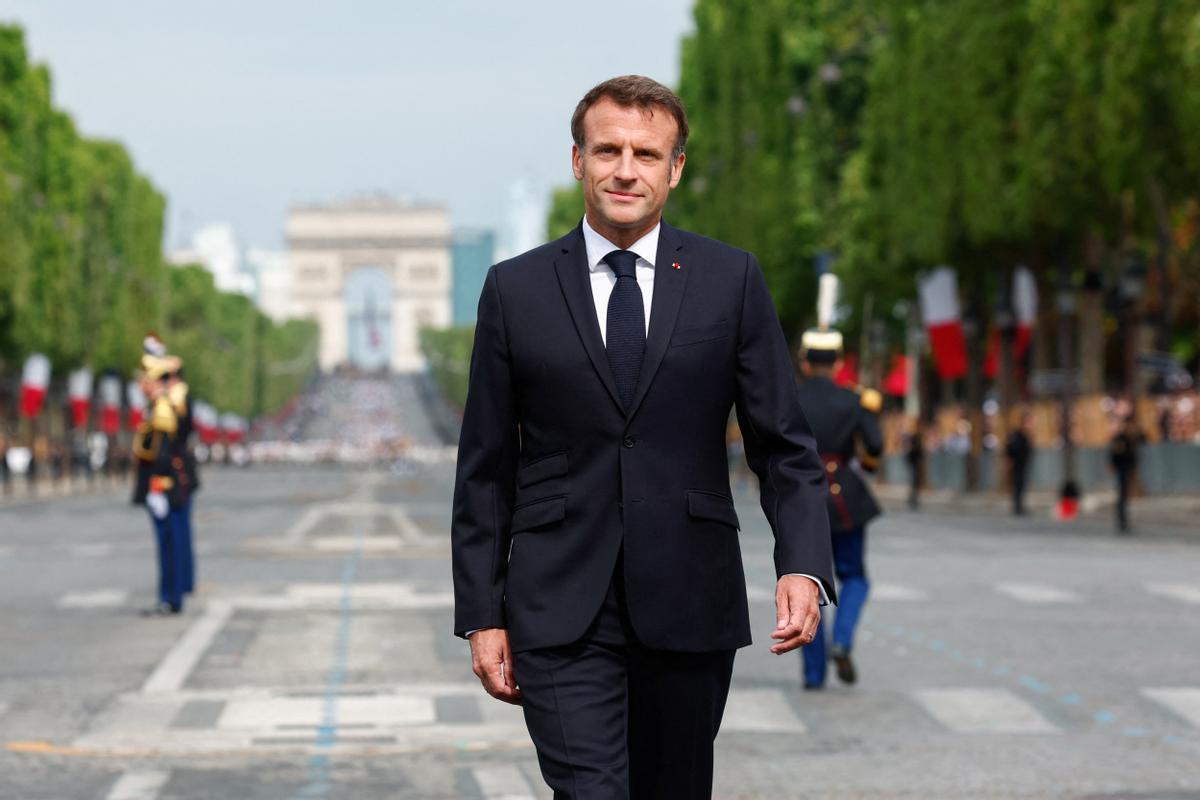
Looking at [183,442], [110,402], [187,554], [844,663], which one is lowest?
[844,663]

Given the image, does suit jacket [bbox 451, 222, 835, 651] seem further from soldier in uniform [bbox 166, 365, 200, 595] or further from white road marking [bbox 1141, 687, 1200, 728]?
soldier in uniform [bbox 166, 365, 200, 595]

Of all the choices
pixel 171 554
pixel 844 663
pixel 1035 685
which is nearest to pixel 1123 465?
pixel 171 554

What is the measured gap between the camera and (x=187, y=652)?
14.6 m

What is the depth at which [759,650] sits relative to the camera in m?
14.9

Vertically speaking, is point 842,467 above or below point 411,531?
above

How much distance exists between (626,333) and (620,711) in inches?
29.6

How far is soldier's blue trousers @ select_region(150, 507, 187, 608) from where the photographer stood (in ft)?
57.1

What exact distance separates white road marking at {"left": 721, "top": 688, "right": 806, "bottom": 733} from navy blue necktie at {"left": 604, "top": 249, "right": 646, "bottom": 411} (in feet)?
19.2

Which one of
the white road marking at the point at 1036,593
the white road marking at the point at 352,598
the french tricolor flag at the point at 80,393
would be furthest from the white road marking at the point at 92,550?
the french tricolor flag at the point at 80,393

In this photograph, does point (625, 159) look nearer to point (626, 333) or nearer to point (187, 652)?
point (626, 333)

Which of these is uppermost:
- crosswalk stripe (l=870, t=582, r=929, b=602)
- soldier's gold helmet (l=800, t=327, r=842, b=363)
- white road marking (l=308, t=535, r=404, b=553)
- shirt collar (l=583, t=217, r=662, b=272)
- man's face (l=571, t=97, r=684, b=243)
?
man's face (l=571, t=97, r=684, b=243)

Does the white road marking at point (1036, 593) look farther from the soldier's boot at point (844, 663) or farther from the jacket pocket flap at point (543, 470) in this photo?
the jacket pocket flap at point (543, 470)

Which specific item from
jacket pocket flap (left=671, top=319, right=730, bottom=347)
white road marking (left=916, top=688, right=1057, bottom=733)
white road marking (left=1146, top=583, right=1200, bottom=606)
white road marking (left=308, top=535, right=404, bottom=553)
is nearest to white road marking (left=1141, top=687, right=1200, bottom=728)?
white road marking (left=916, top=688, right=1057, bottom=733)

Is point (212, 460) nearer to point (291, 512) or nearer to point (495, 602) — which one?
point (291, 512)
